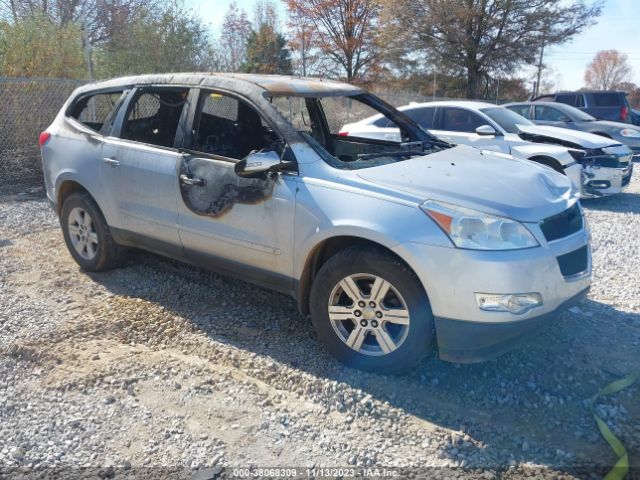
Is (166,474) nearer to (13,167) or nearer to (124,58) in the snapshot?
(13,167)

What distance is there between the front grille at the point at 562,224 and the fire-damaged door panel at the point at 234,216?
1.56 metres

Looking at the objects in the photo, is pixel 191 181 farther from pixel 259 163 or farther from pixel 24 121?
pixel 24 121

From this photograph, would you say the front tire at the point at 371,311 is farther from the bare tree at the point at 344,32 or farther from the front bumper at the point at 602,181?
the bare tree at the point at 344,32

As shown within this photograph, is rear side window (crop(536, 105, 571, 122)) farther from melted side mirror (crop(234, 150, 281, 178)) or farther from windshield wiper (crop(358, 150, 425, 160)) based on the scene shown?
melted side mirror (crop(234, 150, 281, 178))

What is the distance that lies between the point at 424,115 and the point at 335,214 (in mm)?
6417

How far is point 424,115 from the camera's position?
30.8 ft

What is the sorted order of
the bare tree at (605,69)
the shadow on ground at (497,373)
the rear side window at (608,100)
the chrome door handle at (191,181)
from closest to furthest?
1. the shadow on ground at (497,373)
2. the chrome door handle at (191,181)
3. the rear side window at (608,100)
4. the bare tree at (605,69)

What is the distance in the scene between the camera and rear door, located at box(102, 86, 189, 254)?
444 centimetres

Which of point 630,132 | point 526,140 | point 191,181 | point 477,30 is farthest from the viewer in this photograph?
point 477,30

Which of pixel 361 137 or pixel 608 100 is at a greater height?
pixel 608 100

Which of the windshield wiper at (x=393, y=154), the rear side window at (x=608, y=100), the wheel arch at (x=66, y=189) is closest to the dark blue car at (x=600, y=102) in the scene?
the rear side window at (x=608, y=100)

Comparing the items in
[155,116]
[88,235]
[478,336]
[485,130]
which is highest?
[155,116]

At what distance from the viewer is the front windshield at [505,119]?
9.30 metres

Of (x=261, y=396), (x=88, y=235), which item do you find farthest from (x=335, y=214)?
(x=88, y=235)
